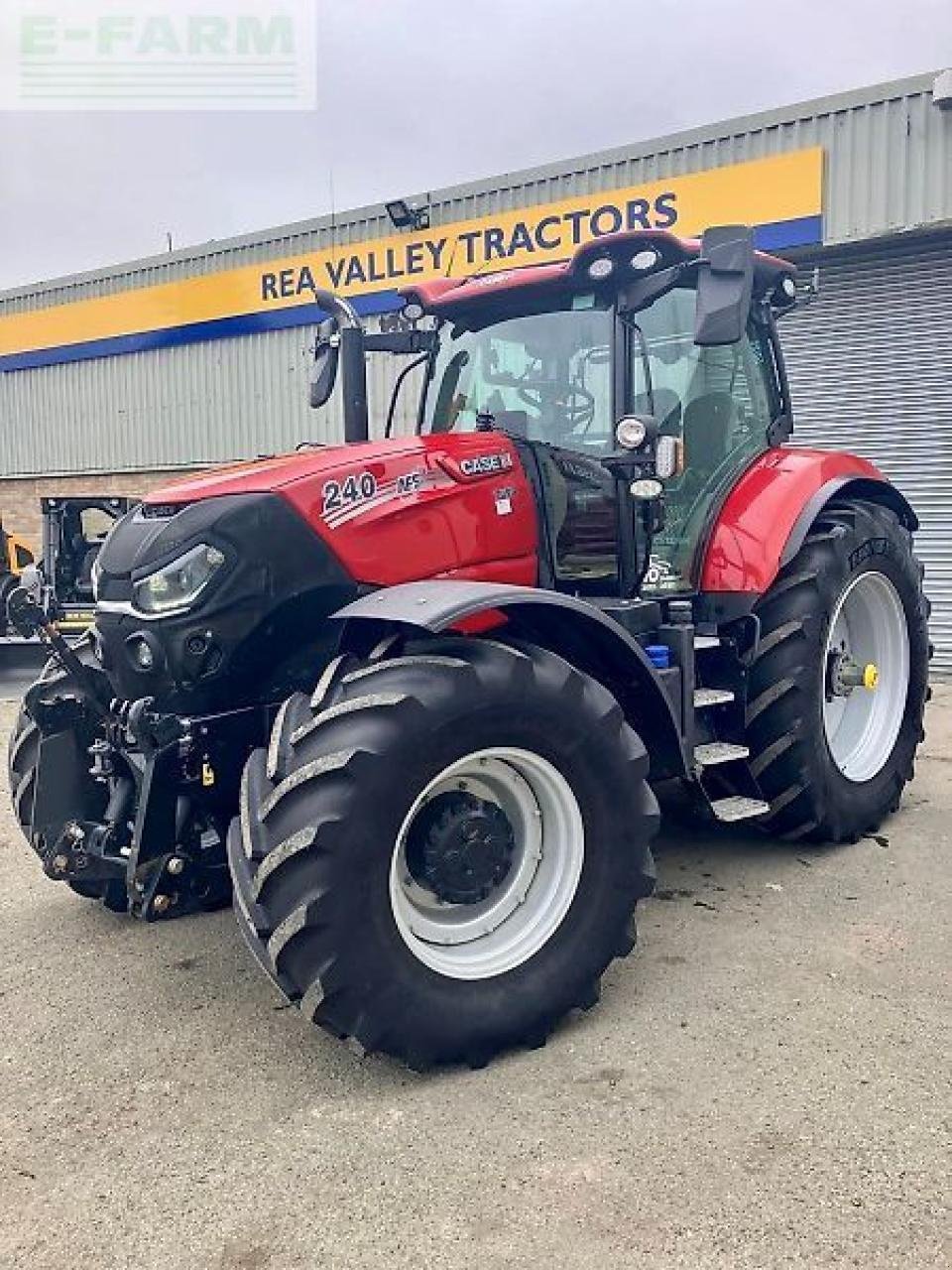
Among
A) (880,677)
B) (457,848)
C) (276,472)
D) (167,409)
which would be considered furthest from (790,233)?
(167,409)

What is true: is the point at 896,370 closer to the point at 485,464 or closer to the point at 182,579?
the point at 485,464

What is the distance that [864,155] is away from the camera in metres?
9.28

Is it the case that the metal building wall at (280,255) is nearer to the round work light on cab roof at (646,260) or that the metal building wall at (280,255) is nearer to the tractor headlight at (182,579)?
the round work light on cab roof at (646,260)

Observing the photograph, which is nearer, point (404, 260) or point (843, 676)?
point (843, 676)

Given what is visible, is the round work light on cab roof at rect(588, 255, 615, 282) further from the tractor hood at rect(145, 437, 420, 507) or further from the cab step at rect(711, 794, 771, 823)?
the cab step at rect(711, 794, 771, 823)

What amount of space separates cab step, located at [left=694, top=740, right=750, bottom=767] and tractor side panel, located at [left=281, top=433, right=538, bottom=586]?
99 cm

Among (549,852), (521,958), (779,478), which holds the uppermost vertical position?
(779,478)

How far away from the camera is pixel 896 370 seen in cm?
975

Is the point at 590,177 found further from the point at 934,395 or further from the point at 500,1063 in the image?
the point at 500,1063

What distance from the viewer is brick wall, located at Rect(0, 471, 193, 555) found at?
53.5 ft

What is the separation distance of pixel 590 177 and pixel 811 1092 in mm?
10049

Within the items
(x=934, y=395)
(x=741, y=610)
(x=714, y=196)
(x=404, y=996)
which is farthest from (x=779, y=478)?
(x=714, y=196)

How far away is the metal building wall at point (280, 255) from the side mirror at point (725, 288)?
3505 millimetres

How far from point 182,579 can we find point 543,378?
5.77ft
